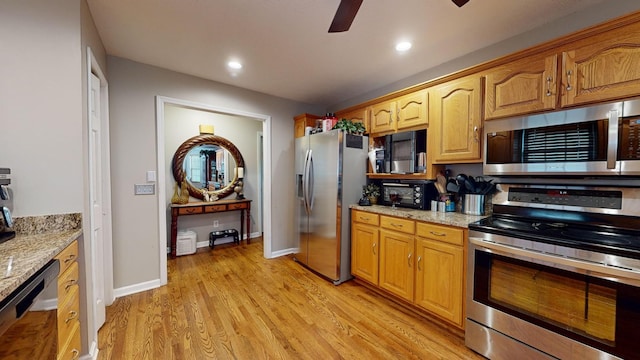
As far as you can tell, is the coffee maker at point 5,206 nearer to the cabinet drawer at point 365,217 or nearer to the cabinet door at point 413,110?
the cabinet drawer at point 365,217

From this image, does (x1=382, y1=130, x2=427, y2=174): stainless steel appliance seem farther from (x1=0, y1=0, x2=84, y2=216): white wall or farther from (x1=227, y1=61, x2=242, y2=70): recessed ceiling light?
(x1=0, y1=0, x2=84, y2=216): white wall

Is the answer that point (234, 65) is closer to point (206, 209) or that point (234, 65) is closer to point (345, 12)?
point (345, 12)

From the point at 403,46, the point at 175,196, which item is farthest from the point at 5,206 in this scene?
the point at 403,46

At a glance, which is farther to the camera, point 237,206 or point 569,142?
point 237,206

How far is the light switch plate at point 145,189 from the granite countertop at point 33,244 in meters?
1.15

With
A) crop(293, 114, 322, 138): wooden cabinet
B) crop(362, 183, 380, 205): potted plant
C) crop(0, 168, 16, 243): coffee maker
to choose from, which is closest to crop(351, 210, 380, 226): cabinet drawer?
crop(362, 183, 380, 205): potted plant

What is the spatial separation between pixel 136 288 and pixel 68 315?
56.9 inches

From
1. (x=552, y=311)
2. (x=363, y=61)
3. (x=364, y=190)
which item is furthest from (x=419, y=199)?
(x=363, y=61)

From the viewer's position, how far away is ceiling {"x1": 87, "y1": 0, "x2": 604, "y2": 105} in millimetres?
1735

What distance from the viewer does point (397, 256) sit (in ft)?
7.79

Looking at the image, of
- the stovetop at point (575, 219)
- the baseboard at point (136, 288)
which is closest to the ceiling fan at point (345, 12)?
the stovetop at point (575, 219)

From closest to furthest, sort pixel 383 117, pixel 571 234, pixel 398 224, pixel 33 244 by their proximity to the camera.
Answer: pixel 33 244
pixel 571 234
pixel 398 224
pixel 383 117

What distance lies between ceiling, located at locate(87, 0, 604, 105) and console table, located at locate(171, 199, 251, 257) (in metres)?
1.97

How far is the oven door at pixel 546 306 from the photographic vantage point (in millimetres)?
1271
